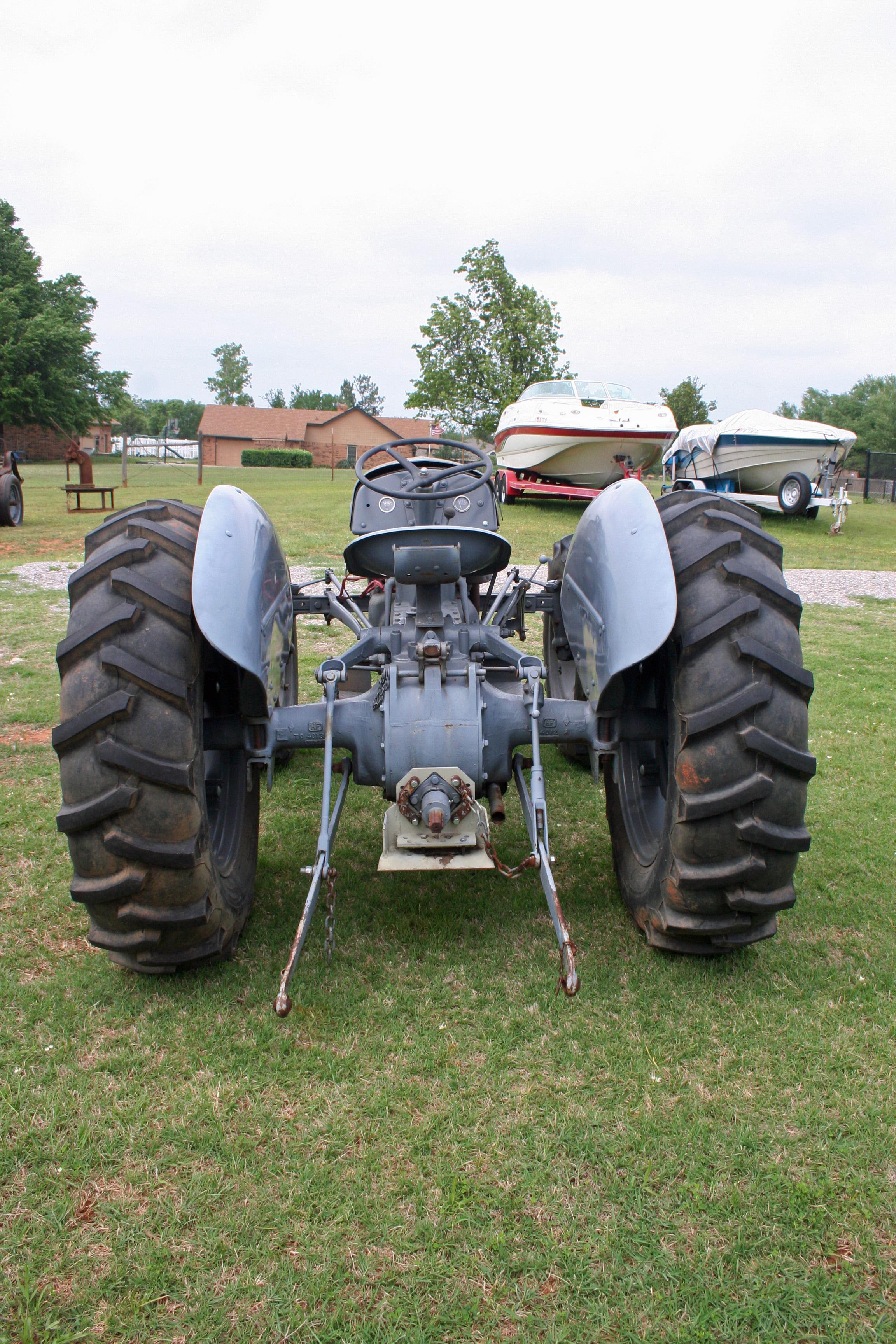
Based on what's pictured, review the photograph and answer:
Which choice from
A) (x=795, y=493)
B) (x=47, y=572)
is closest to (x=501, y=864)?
(x=47, y=572)

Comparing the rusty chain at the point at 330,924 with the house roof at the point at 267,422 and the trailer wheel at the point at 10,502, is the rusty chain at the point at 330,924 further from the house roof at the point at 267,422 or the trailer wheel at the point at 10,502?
the house roof at the point at 267,422

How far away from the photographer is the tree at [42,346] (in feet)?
115

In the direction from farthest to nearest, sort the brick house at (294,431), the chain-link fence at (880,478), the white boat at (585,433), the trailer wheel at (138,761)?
the brick house at (294,431)
the chain-link fence at (880,478)
the white boat at (585,433)
the trailer wheel at (138,761)

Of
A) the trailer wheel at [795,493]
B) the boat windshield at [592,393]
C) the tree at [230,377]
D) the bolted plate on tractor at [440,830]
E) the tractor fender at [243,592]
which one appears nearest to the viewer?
the tractor fender at [243,592]

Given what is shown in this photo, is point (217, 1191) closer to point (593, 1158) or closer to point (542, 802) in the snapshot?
point (593, 1158)

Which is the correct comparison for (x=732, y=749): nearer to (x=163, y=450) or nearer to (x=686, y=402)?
(x=686, y=402)

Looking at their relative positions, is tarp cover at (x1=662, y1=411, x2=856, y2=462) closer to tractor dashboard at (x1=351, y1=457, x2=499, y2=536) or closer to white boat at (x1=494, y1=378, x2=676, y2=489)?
white boat at (x1=494, y1=378, x2=676, y2=489)

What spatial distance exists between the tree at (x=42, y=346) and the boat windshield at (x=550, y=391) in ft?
81.1

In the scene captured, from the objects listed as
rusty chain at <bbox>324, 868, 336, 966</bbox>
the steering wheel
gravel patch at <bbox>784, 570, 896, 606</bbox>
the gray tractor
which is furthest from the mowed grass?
gravel patch at <bbox>784, 570, 896, 606</bbox>

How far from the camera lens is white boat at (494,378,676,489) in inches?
653

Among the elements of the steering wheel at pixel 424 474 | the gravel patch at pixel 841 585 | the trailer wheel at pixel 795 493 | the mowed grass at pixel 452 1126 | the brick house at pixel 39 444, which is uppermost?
the brick house at pixel 39 444

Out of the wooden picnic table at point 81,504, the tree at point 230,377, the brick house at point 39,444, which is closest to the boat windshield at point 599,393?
the wooden picnic table at point 81,504

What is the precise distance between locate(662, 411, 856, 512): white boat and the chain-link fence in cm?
1054

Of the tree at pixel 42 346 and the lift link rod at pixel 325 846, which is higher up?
the tree at pixel 42 346
